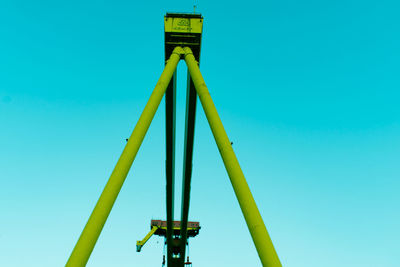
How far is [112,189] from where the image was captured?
27.5 ft

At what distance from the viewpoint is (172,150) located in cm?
1989

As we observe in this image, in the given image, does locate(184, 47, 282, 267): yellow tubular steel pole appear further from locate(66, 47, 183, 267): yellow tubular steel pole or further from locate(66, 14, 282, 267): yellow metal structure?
locate(66, 47, 183, 267): yellow tubular steel pole

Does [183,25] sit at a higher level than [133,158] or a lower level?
higher

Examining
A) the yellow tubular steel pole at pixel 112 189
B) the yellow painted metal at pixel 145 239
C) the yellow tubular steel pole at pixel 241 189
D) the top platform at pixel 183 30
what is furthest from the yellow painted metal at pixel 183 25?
the yellow painted metal at pixel 145 239

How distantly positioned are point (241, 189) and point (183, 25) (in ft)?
30.9

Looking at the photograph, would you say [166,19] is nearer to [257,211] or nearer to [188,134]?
[188,134]

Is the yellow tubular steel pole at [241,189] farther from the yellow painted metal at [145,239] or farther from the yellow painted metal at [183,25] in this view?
the yellow painted metal at [145,239]

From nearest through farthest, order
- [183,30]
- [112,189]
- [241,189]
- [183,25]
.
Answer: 1. [112,189]
2. [241,189]
3. [183,30]
4. [183,25]

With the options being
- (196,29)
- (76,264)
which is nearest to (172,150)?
(196,29)

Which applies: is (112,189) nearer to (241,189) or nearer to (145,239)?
(241,189)

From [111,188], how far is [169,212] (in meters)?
18.9

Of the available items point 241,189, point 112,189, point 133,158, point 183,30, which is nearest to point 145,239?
point 183,30

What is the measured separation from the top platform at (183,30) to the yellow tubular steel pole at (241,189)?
3.76 meters

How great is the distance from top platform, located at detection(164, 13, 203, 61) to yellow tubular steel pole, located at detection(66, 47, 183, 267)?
159 inches
